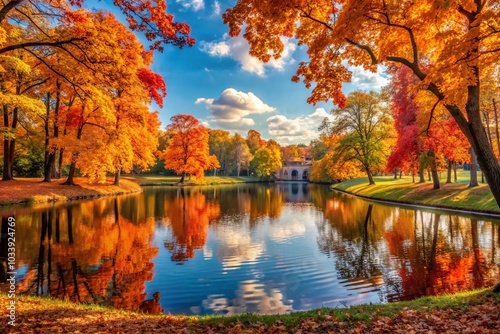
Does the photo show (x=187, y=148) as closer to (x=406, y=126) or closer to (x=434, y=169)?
(x=406, y=126)

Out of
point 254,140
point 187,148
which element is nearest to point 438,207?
point 187,148

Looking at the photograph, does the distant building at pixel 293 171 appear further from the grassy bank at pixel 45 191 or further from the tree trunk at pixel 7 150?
the tree trunk at pixel 7 150

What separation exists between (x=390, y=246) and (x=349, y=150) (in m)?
30.6

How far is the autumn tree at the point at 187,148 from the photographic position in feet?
185

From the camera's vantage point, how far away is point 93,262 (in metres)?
11.1

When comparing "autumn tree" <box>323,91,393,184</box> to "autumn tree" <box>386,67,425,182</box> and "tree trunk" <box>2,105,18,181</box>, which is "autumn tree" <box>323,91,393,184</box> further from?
"tree trunk" <box>2,105,18,181</box>

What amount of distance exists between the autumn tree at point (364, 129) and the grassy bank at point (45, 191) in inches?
1231

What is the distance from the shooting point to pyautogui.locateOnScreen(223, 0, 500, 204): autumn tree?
6.65m

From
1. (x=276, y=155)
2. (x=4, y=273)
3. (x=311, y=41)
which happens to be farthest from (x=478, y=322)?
(x=276, y=155)

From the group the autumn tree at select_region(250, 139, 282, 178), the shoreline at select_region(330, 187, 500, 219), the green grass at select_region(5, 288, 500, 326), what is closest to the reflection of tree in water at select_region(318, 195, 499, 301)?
the green grass at select_region(5, 288, 500, 326)

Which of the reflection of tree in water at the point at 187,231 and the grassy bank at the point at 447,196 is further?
the grassy bank at the point at 447,196

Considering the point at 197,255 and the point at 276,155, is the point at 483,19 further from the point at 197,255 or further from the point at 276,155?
the point at 276,155

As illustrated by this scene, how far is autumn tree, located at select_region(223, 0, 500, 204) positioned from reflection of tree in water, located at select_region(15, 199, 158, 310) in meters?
8.31

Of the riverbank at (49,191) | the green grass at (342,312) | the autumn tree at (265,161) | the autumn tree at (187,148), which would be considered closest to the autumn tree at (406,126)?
the green grass at (342,312)
